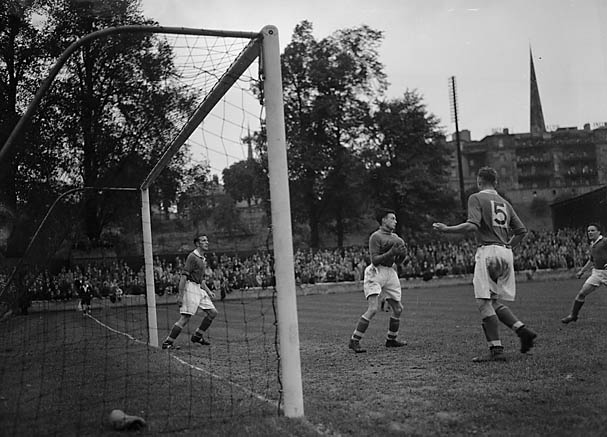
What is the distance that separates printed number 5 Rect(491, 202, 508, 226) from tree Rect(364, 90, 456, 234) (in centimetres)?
3794

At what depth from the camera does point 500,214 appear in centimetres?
774

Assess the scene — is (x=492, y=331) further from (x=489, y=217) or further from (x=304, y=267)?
(x=304, y=267)

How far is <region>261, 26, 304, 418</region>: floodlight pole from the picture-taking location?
5.18 metres

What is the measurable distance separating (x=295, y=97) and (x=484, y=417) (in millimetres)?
41466

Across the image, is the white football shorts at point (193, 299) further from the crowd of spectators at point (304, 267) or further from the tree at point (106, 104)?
the tree at point (106, 104)

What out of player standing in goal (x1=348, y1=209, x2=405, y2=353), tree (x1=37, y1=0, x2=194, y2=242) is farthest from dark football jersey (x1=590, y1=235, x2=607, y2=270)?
tree (x1=37, y1=0, x2=194, y2=242)

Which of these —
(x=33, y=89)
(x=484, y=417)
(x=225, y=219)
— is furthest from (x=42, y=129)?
(x=484, y=417)

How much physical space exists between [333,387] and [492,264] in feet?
8.16

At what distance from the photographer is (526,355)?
760cm

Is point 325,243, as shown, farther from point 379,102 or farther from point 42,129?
point 42,129

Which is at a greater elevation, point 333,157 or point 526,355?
point 333,157

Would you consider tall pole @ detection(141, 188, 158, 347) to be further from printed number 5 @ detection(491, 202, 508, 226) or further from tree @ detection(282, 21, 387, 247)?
tree @ detection(282, 21, 387, 247)

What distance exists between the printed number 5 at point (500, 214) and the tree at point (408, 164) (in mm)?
37937

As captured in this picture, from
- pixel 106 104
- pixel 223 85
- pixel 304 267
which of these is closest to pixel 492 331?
pixel 223 85
